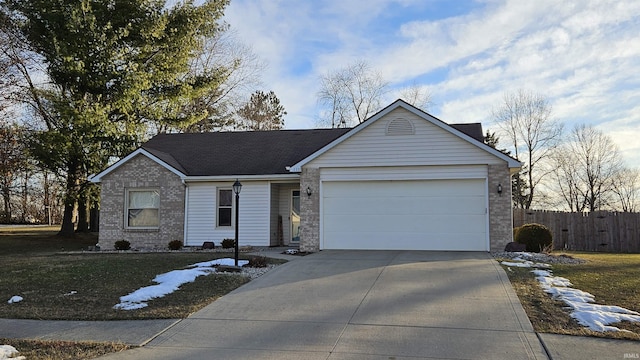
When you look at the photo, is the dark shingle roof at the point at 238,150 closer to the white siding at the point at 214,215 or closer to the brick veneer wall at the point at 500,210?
the white siding at the point at 214,215

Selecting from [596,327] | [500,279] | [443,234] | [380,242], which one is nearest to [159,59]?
[380,242]

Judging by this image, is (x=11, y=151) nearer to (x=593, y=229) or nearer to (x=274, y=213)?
(x=274, y=213)

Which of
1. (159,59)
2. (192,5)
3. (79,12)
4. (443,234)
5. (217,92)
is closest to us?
(443,234)

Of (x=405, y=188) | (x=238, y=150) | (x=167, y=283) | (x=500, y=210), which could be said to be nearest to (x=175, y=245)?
(x=238, y=150)

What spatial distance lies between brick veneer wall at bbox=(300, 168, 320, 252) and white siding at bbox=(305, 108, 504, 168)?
0.53 m

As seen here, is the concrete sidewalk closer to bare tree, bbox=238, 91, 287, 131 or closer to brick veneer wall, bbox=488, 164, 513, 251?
brick veneer wall, bbox=488, 164, 513, 251

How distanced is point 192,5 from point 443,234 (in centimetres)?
1712

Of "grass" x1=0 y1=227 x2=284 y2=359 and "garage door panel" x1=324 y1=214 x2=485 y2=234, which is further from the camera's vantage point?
"garage door panel" x1=324 y1=214 x2=485 y2=234

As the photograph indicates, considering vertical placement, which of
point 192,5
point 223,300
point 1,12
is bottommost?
point 223,300

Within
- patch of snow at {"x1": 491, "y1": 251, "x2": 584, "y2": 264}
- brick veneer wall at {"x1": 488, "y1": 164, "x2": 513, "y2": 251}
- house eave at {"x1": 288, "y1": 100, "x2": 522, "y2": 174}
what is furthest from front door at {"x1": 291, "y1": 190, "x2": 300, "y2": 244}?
patch of snow at {"x1": 491, "y1": 251, "x2": 584, "y2": 264}

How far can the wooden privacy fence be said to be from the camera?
20.9 meters

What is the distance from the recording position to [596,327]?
6629mm

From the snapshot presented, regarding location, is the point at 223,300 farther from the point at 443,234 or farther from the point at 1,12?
the point at 1,12

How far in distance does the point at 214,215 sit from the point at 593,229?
1646cm
